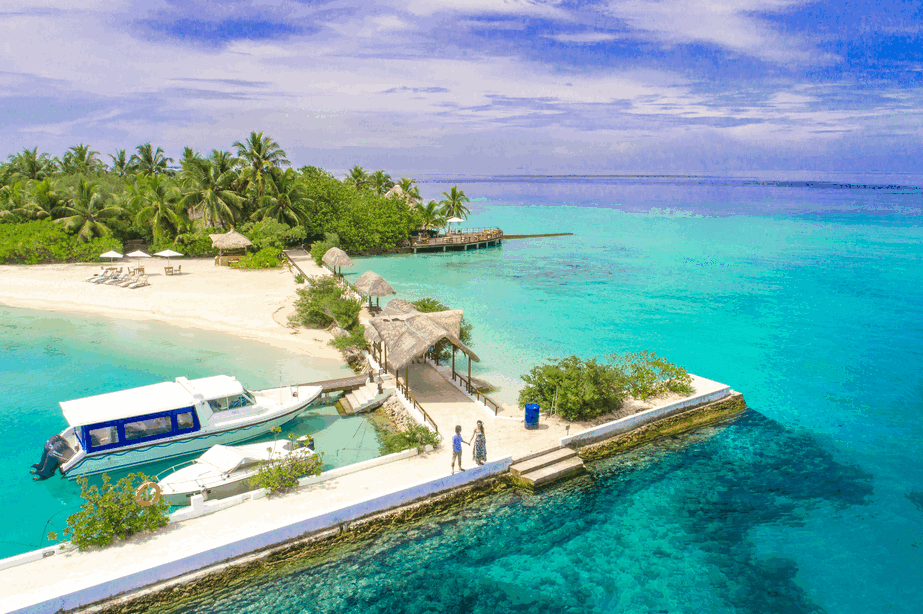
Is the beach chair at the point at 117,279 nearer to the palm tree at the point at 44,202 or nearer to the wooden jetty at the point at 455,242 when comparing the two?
the palm tree at the point at 44,202

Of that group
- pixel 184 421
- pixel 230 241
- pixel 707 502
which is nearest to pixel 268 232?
pixel 230 241

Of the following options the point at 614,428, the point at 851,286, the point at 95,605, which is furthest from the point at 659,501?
the point at 851,286

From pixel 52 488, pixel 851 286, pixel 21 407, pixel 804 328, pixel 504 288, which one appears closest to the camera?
pixel 52 488

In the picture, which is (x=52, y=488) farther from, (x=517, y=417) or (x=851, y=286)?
(x=851, y=286)

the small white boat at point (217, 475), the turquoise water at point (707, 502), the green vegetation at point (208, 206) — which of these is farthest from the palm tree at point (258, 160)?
the small white boat at point (217, 475)

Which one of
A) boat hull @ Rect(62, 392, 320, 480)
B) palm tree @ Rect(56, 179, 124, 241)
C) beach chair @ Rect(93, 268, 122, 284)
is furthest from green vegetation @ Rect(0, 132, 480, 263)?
boat hull @ Rect(62, 392, 320, 480)

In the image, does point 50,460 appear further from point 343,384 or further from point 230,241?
point 230,241
